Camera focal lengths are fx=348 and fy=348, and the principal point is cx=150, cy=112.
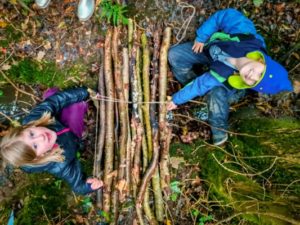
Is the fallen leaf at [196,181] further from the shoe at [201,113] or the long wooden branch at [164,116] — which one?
the shoe at [201,113]

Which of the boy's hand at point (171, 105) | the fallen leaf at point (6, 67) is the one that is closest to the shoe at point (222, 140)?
the boy's hand at point (171, 105)

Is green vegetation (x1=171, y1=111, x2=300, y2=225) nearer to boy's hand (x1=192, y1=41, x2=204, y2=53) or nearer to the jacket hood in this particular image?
the jacket hood

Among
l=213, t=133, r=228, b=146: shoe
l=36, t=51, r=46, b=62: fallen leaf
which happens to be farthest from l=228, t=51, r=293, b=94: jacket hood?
l=36, t=51, r=46, b=62: fallen leaf

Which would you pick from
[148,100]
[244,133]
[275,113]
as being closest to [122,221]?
[148,100]

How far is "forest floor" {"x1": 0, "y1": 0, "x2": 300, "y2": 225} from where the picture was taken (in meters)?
4.25

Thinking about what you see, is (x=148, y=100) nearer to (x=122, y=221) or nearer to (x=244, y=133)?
(x=244, y=133)

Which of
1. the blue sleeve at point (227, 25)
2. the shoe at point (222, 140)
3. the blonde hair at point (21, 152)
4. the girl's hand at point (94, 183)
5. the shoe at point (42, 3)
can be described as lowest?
the girl's hand at point (94, 183)

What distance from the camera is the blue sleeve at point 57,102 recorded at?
3.81 metres

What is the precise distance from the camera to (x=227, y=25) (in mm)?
3945

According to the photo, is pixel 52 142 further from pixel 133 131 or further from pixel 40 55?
pixel 40 55

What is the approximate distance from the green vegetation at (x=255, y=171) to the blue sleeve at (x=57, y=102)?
1.34 m

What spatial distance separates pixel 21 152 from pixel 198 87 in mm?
2013

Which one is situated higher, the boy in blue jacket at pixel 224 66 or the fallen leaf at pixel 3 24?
the fallen leaf at pixel 3 24

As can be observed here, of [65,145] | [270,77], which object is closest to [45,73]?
[65,145]
